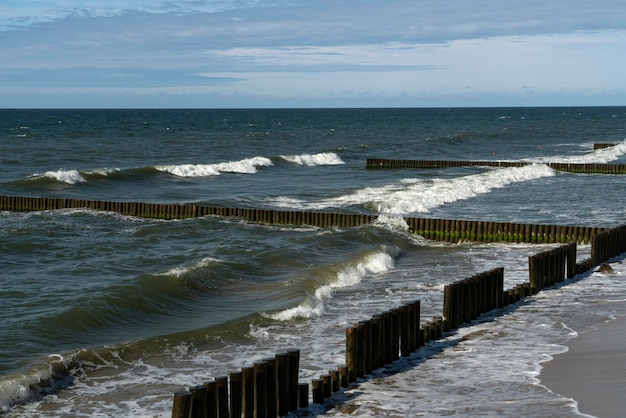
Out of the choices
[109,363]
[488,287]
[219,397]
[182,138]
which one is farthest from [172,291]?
[182,138]

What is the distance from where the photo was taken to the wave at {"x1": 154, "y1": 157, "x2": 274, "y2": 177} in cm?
5834

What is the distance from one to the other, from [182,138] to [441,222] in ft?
253

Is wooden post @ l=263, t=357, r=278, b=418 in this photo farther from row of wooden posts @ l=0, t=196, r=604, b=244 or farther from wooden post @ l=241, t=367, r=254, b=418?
row of wooden posts @ l=0, t=196, r=604, b=244

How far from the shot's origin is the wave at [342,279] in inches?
725

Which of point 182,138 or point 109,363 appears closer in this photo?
point 109,363

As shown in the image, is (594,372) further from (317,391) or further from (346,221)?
(346,221)

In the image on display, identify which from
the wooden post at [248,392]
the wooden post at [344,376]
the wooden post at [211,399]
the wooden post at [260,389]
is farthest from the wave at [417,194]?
the wooden post at [211,399]

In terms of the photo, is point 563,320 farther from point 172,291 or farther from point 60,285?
point 60,285

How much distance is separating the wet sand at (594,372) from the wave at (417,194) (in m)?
21.2

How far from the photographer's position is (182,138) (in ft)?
340

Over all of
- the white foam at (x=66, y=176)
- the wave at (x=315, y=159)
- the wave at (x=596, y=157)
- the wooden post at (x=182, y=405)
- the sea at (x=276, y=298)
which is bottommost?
the sea at (x=276, y=298)

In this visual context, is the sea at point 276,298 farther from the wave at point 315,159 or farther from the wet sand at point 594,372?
the wave at point 315,159

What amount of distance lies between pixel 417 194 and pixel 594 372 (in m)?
26.9

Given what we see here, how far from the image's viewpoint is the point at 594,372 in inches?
532
